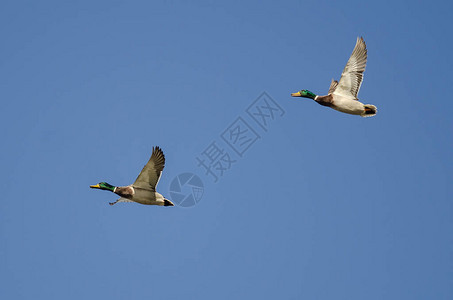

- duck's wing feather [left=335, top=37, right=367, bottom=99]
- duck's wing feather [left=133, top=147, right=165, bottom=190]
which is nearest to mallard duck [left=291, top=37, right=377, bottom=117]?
duck's wing feather [left=335, top=37, right=367, bottom=99]

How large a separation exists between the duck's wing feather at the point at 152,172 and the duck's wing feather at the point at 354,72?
22.7 feet

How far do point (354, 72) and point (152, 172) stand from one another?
310 inches

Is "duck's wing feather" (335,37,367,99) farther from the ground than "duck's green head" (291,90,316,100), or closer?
farther from the ground

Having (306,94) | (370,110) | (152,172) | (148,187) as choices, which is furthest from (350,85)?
(148,187)

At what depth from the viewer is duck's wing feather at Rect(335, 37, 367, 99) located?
2366 centimetres

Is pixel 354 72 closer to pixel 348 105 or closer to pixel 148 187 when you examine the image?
pixel 348 105

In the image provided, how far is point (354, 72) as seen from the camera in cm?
2369


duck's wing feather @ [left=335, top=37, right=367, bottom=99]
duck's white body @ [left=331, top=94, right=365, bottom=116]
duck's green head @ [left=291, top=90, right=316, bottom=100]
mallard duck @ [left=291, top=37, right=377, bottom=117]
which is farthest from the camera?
duck's green head @ [left=291, top=90, right=316, bottom=100]

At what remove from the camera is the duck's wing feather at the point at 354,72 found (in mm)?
23656

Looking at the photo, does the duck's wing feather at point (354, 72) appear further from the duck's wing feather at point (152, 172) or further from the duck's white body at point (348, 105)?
the duck's wing feather at point (152, 172)

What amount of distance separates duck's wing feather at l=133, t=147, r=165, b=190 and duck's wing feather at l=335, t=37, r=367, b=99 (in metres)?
6.91

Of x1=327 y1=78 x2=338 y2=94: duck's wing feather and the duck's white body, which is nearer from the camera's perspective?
the duck's white body

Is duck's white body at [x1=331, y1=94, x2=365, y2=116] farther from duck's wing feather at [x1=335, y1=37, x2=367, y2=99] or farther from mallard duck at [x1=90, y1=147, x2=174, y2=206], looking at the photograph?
mallard duck at [x1=90, y1=147, x2=174, y2=206]

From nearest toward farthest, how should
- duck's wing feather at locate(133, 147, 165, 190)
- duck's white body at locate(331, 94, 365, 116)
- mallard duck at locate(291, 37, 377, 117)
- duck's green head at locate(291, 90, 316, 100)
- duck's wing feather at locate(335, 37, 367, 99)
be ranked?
duck's wing feather at locate(133, 147, 165, 190) < duck's white body at locate(331, 94, 365, 116) < mallard duck at locate(291, 37, 377, 117) < duck's wing feather at locate(335, 37, 367, 99) < duck's green head at locate(291, 90, 316, 100)
